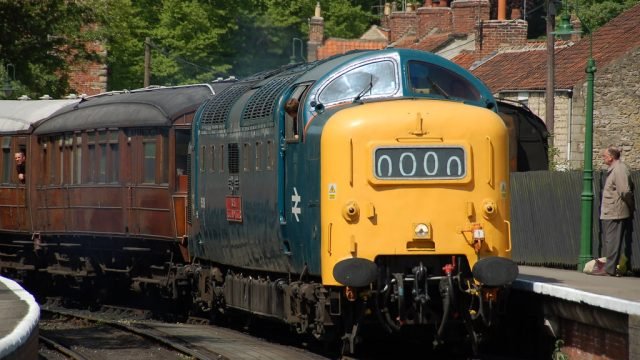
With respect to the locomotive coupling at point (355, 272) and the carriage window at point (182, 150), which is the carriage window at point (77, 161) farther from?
the locomotive coupling at point (355, 272)

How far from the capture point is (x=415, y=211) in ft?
47.7

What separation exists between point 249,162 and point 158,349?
105 inches

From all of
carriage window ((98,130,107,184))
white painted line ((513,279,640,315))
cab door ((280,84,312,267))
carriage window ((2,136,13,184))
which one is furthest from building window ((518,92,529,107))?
cab door ((280,84,312,267))

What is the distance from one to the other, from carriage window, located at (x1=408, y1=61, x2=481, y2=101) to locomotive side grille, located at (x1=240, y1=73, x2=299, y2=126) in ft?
5.45

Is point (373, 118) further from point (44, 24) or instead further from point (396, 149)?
point (44, 24)

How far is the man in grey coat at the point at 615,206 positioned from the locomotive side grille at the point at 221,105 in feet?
15.6

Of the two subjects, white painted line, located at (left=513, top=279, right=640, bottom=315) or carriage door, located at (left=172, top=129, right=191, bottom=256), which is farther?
carriage door, located at (left=172, top=129, right=191, bottom=256)

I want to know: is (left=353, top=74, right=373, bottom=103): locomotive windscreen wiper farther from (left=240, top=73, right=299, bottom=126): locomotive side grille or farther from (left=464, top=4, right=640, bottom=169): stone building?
(left=464, top=4, right=640, bottom=169): stone building

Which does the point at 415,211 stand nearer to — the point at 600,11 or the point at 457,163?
the point at 457,163

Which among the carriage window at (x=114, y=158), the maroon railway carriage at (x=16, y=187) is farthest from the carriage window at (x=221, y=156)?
the maroon railway carriage at (x=16, y=187)

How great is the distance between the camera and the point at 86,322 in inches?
875

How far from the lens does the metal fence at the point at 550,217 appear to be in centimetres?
2131

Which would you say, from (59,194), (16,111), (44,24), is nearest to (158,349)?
(59,194)

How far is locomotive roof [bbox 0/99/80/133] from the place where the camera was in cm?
2803
